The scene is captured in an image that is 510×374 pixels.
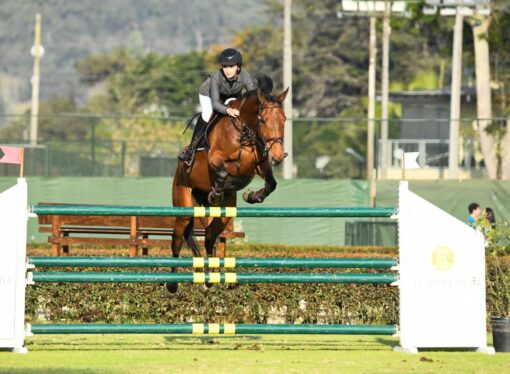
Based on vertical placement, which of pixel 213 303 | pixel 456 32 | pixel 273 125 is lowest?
pixel 213 303

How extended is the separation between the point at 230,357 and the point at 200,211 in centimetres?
133

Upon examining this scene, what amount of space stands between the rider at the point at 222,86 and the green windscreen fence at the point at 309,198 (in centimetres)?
1479

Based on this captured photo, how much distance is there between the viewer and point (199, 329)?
10.4m

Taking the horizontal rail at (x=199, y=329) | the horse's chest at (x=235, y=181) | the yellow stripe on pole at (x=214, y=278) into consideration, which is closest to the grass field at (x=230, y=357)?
the horizontal rail at (x=199, y=329)

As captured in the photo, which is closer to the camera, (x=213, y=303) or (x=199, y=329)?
(x=199, y=329)

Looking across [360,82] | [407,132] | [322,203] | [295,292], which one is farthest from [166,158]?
[360,82]

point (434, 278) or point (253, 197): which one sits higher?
point (253, 197)

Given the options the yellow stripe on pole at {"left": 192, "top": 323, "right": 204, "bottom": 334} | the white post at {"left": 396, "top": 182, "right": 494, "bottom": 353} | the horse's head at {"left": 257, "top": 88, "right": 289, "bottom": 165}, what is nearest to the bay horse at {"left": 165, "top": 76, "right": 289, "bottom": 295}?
the horse's head at {"left": 257, "top": 88, "right": 289, "bottom": 165}

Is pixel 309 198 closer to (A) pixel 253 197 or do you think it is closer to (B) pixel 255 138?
(A) pixel 253 197

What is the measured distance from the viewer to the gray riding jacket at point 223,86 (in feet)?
40.3

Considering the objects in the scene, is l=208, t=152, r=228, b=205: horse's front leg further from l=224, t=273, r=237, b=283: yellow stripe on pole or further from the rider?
l=224, t=273, r=237, b=283: yellow stripe on pole

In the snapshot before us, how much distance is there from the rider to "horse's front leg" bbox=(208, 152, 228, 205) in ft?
1.44

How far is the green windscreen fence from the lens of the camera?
27969 mm

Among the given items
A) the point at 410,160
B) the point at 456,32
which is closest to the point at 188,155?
the point at 410,160
